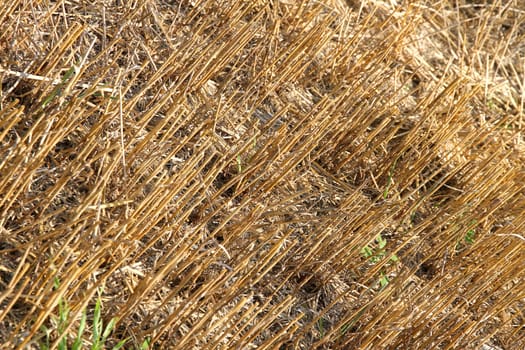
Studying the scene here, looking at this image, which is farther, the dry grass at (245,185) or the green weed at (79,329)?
the dry grass at (245,185)

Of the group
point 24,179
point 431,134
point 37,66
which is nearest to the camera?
point 24,179

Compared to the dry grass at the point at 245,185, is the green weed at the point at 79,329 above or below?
below

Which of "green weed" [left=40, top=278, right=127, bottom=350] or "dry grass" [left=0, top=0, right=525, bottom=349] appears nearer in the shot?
"green weed" [left=40, top=278, right=127, bottom=350]

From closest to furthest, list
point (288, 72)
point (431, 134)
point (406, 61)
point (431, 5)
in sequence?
point (288, 72), point (431, 134), point (406, 61), point (431, 5)

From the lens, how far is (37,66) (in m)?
2.32

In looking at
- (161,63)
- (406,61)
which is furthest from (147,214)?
(406,61)

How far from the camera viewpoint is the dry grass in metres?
1.98

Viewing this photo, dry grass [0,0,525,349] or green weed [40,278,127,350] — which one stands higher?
dry grass [0,0,525,349]

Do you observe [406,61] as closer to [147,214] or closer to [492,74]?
[492,74]

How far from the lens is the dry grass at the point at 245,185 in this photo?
198 cm

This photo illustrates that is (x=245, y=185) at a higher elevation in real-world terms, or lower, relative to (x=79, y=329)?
higher

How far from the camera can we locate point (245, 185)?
2420 millimetres

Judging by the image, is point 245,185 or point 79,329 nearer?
point 79,329

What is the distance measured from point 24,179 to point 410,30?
6.34 feet
